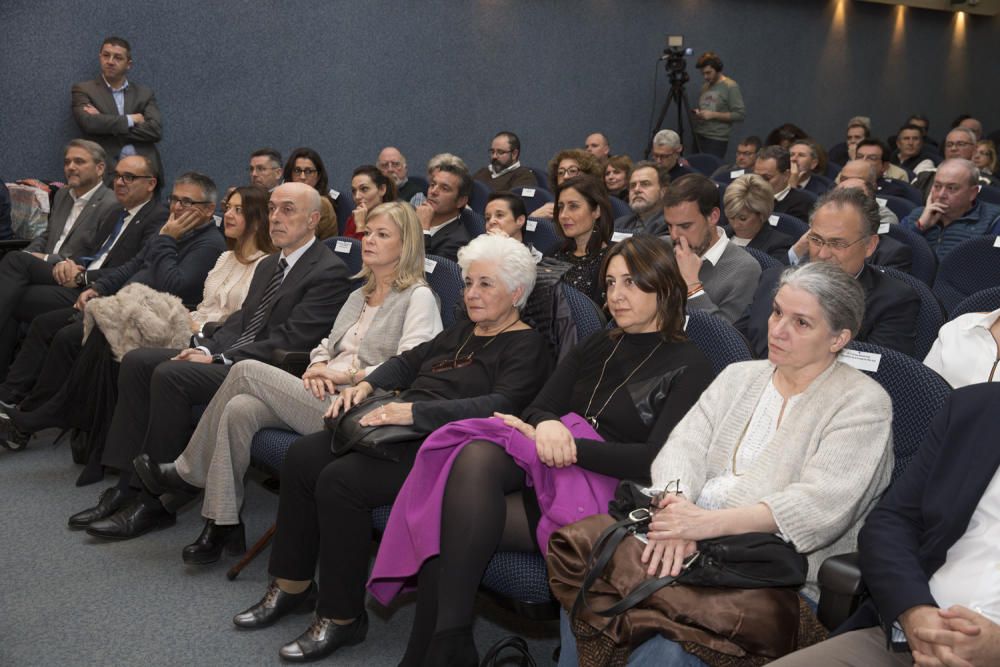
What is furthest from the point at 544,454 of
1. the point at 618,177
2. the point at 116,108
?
the point at 116,108

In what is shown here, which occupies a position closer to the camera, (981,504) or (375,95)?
(981,504)

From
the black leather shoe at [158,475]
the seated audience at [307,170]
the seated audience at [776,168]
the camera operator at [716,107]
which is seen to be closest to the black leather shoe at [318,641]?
the black leather shoe at [158,475]

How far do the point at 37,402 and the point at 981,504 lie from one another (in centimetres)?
356

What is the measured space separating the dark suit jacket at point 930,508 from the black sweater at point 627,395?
0.57 meters

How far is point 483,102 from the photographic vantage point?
8.63 metres

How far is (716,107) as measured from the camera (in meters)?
9.15

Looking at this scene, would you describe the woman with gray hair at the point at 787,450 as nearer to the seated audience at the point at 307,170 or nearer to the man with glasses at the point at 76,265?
the man with glasses at the point at 76,265

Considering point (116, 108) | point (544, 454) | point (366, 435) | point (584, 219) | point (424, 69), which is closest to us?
point (544, 454)

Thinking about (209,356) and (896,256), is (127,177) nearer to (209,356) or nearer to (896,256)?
(209,356)

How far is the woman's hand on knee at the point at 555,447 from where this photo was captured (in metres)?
2.18

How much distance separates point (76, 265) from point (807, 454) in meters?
3.76

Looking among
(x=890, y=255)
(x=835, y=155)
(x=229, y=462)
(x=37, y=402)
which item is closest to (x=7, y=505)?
(x=37, y=402)

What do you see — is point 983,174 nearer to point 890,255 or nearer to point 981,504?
point 890,255

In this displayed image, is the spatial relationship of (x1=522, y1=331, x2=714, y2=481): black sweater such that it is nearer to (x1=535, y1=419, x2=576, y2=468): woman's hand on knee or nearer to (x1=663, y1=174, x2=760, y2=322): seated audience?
(x1=535, y1=419, x2=576, y2=468): woman's hand on knee
